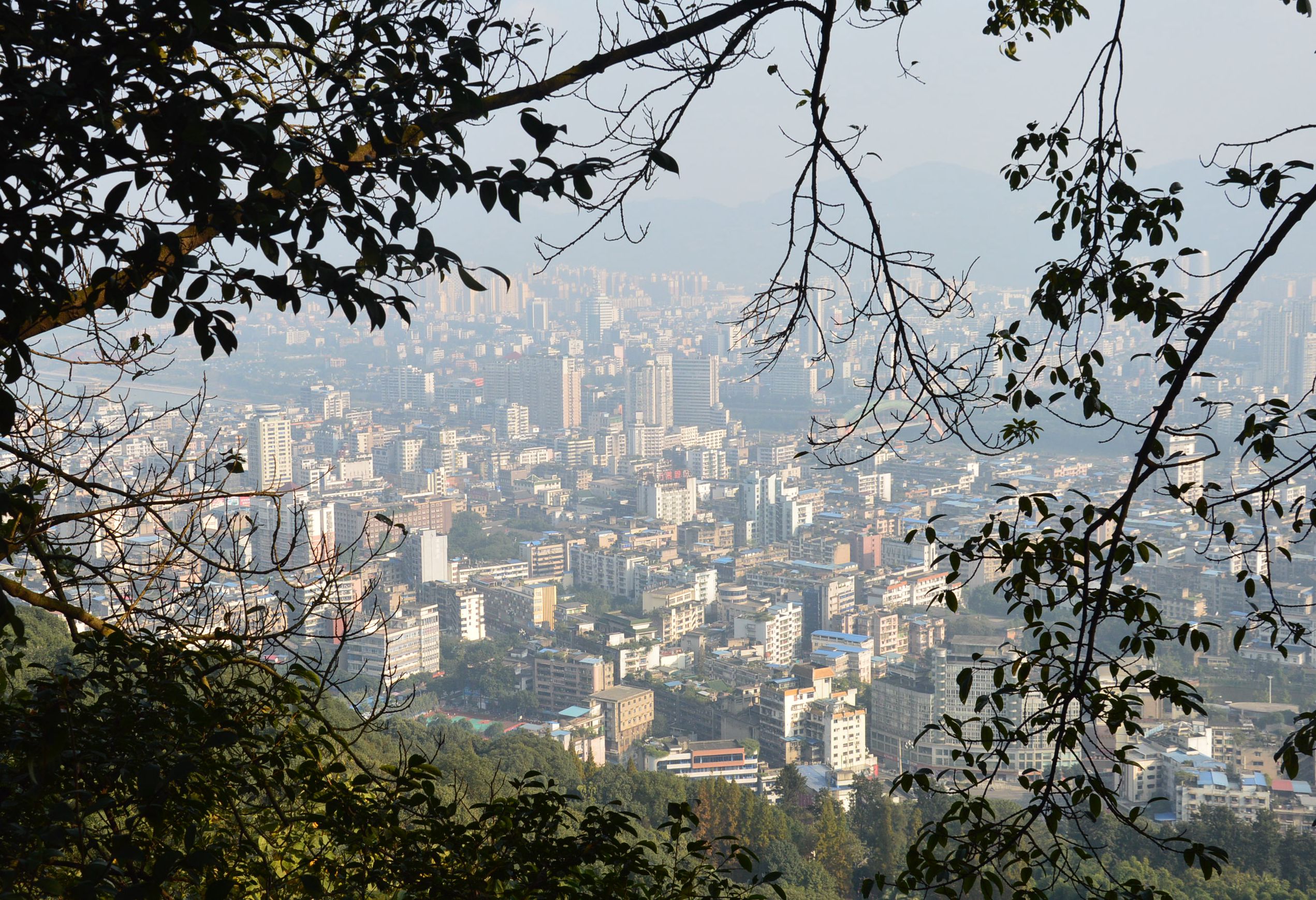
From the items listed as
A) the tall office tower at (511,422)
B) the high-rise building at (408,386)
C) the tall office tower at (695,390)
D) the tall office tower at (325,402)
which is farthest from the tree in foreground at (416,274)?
the high-rise building at (408,386)

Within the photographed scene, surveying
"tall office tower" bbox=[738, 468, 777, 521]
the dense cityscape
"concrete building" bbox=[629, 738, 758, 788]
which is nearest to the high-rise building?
the dense cityscape

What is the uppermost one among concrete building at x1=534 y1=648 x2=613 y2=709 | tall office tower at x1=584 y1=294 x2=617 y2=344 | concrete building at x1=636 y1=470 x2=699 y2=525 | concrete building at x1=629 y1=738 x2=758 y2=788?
tall office tower at x1=584 y1=294 x2=617 y2=344

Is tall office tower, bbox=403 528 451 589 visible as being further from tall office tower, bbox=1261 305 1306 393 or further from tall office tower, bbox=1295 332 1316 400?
tall office tower, bbox=1295 332 1316 400

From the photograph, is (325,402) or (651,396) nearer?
(325,402)

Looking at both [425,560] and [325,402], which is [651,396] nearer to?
[325,402]

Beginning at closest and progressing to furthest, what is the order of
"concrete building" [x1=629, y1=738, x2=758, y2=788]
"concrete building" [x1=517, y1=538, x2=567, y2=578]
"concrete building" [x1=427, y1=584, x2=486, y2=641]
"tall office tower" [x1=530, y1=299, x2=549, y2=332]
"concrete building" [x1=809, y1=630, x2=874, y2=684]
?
1. "concrete building" [x1=629, y1=738, x2=758, y2=788]
2. "concrete building" [x1=809, y1=630, x2=874, y2=684]
3. "concrete building" [x1=427, y1=584, x2=486, y2=641]
4. "concrete building" [x1=517, y1=538, x2=567, y2=578]
5. "tall office tower" [x1=530, y1=299, x2=549, y2=332]

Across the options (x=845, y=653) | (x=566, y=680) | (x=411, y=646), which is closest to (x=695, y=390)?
(x=845, y=653)
